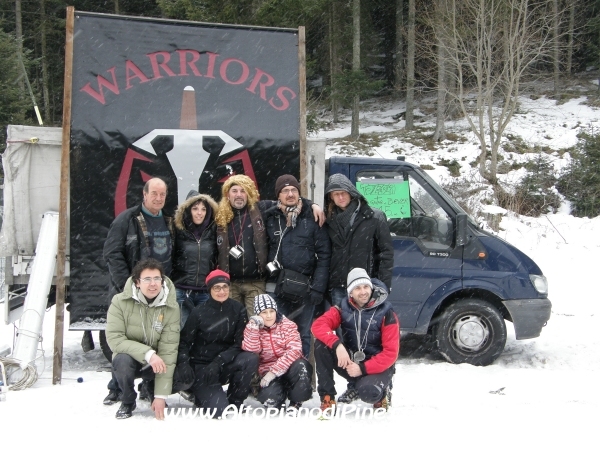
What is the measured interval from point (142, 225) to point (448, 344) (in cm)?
347

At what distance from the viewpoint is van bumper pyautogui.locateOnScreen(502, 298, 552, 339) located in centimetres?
621

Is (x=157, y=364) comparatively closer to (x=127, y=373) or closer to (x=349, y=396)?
(x=127, y=373)

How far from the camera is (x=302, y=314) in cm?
485

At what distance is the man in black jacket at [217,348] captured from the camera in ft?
13.7

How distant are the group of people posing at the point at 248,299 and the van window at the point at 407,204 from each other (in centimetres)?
140

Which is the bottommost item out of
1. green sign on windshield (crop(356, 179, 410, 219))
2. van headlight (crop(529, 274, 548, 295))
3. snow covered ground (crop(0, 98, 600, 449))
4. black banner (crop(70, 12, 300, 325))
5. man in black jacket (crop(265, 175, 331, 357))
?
snow covered ground (crop(0, 98, 600, 449))

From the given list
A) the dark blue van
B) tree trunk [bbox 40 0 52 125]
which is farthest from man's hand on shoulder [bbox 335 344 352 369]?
tree trunk [bbox 40 0 52 125]

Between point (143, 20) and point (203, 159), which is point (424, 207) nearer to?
point (203, 159)

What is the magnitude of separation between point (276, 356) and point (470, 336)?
8.98ft

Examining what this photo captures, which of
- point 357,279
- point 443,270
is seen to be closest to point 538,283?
point 443,270

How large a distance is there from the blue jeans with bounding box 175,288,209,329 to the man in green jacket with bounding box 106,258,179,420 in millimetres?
414

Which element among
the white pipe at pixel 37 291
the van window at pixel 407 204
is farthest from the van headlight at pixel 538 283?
the white pipe at pixel 37 291

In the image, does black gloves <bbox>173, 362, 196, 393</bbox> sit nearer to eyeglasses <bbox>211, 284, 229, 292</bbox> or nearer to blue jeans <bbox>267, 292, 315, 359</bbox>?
eyeglasses <bbox>211, 284, 229, 292</bbox>

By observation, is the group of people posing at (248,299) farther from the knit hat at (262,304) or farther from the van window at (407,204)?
the van window at (407,204)
